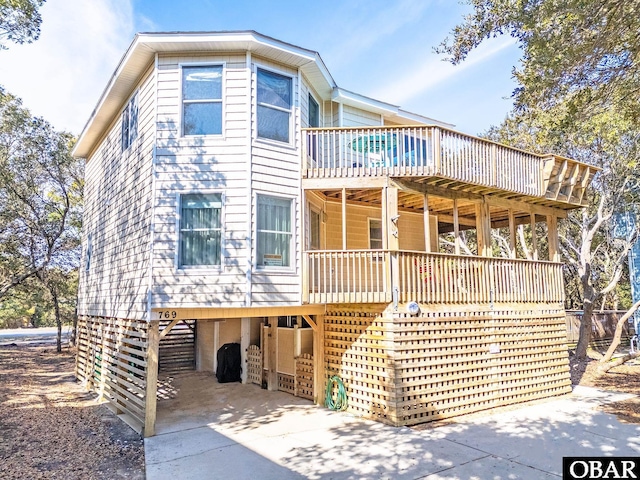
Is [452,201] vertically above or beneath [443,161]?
beneath

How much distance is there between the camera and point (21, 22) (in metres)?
9.24

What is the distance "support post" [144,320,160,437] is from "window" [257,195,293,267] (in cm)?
234

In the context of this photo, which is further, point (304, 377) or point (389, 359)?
point (304, 377)

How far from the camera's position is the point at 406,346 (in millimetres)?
A: 8234

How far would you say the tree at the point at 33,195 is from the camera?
656 inches

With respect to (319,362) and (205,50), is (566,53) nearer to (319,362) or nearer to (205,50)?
(205,50)

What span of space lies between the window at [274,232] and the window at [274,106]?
1391 mm

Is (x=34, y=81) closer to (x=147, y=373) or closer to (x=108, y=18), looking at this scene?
(x=108, y=18)

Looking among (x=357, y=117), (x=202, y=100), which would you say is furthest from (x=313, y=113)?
(x=202, y=100)

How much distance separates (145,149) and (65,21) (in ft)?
13.6

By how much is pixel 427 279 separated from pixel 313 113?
15.8 feet

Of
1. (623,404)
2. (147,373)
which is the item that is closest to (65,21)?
(147,373)

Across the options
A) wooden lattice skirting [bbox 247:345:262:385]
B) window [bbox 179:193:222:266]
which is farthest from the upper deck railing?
wooden lattice skirting [bbox 247:345:262:385]

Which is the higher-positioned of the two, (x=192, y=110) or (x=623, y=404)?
(x=192, y=110)
